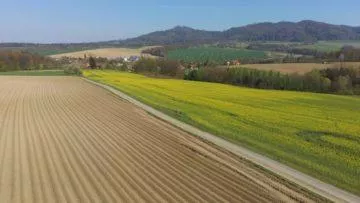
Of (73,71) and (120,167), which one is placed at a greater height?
(120,167)

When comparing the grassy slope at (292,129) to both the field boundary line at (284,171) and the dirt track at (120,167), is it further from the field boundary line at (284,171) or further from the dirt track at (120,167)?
the dirt track at (120,167)

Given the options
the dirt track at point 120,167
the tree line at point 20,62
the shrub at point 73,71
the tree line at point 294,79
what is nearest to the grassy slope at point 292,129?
the dirt track at point 120,167

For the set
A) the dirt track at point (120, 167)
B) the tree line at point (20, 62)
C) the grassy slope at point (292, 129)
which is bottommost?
the tree line at point (20, 62)

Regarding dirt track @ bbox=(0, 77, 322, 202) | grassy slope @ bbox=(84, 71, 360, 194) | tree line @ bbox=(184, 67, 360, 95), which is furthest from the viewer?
tree line @ bbox=(184, 67, 360, 95)

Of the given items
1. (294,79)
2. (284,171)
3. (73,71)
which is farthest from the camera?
(73,71)

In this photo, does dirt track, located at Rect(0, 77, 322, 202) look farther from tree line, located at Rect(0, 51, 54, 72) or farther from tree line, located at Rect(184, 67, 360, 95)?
tree line, located at Rect(0, 51, 54, 72)

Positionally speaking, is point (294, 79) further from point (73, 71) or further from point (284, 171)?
point (284, 171)

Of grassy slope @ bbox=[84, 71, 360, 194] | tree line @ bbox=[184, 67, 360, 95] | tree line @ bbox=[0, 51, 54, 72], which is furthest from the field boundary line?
tree line @ bbox=[0, 51, 54, 72]

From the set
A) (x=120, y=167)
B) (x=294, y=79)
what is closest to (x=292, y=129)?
(x=120, y=167)
